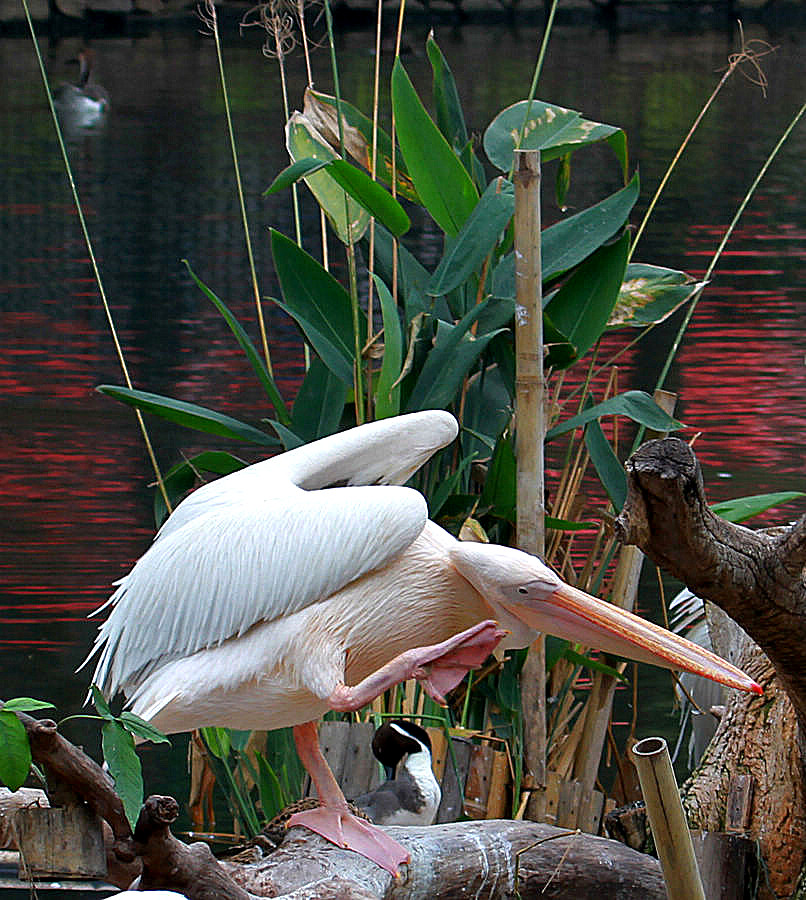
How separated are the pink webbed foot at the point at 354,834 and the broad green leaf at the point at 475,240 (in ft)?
3.00

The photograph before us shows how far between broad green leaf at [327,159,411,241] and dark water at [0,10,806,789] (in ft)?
4.43

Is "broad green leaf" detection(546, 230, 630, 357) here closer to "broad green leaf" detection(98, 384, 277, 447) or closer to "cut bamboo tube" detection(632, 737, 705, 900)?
"broad green leaf" detection(98, 384, 277, 447)

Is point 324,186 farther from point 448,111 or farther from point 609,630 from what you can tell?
point 609,630

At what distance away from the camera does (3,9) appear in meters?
18.0

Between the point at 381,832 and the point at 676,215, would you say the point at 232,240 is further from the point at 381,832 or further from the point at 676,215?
the point at 381,832

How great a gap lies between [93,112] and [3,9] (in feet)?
22.3

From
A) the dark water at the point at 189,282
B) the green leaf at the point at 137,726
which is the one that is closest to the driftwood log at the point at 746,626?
the green leaf at the point at 137,726

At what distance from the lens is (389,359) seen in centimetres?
243

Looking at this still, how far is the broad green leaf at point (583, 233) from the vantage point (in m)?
2.62

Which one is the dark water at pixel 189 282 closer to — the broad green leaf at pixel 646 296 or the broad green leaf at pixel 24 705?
the broad green leaf at pixel 646 296

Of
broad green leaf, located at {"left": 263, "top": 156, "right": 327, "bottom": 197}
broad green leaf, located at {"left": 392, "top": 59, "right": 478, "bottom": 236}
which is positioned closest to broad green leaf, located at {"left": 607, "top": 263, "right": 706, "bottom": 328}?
broad green leaf, located at {"left": 392, "top": 59, "right": 478, "bottom": 236}

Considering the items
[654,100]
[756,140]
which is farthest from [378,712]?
[654,100]

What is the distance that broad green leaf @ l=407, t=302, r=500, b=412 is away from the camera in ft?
8.25

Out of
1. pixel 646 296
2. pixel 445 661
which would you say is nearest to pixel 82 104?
pixel 646 296
